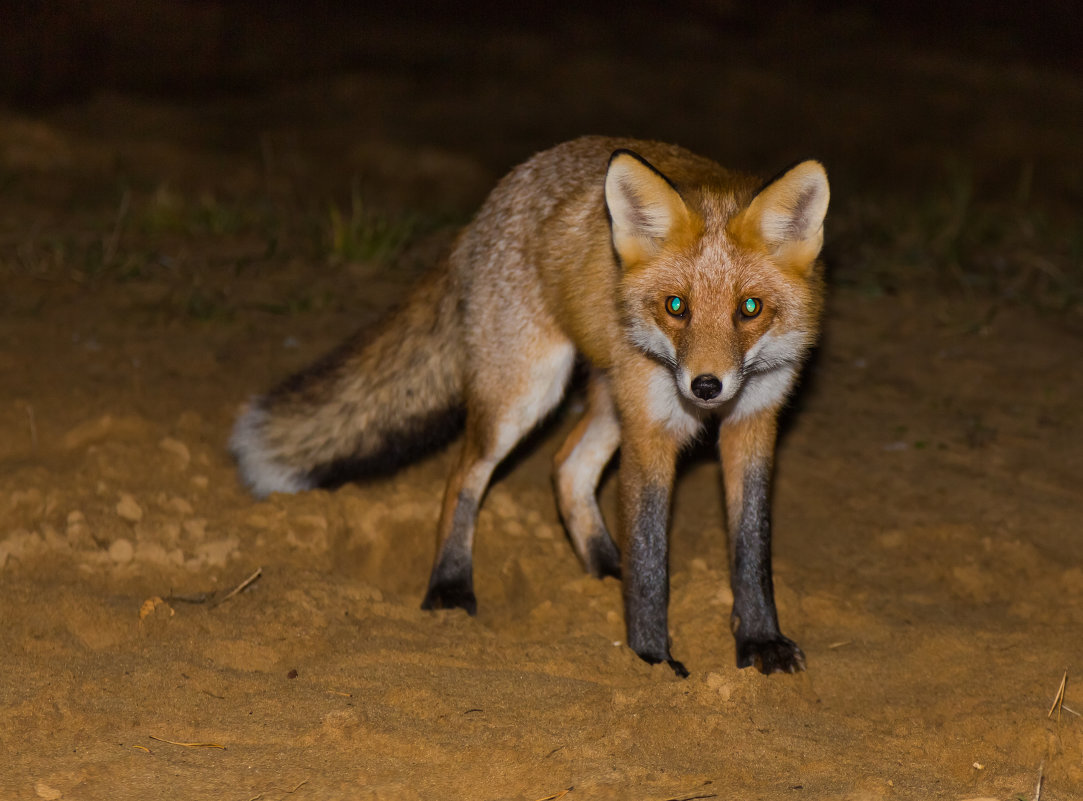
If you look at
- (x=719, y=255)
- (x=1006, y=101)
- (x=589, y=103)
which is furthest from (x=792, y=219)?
(x=1006, y=101)

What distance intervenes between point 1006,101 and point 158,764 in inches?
472

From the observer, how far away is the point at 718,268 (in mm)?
3531

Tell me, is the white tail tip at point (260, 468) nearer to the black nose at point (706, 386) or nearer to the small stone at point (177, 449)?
the small stone at point (177, 449)

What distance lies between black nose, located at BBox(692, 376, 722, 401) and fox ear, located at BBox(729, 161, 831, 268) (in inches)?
21.5

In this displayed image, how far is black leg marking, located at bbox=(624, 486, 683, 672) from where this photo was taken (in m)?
3.76

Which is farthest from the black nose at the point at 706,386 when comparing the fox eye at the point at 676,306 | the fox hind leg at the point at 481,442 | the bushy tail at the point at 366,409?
the bushy tail at the point at 366,409

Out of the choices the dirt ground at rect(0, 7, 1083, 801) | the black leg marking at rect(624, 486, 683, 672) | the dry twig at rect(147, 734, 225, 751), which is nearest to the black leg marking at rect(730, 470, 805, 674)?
the dirt ground at rect(0, 7, 1083, 801)

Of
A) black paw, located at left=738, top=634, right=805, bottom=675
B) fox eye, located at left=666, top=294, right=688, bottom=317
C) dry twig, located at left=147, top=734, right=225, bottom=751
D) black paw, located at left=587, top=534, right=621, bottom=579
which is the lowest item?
black paw, located at left=587, top=534, right=621, bottom=579

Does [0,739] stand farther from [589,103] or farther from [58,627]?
[589,103]

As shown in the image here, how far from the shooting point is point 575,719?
3.11 metres

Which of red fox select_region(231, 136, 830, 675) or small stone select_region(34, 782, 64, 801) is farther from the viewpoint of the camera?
red fox select_region(231, 136, 830, 675)

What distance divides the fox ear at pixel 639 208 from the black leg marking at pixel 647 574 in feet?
2.67

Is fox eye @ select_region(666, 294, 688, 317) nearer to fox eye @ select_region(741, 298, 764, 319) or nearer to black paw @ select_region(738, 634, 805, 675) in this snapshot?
fox eye @ select_region(741, 298, 764, 319)

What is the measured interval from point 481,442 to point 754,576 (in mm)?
1194
